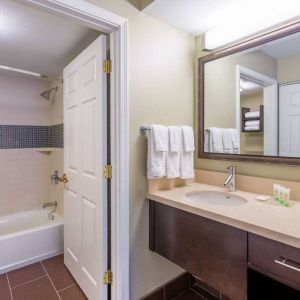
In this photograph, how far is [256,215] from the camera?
40.9 inches

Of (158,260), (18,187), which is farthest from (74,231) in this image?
(18,187)

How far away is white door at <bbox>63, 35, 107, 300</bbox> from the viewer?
4.77 ft

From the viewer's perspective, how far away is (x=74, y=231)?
1852mm

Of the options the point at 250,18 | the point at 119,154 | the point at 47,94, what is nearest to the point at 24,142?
the point at 47,94

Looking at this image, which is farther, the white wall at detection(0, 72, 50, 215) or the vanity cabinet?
the white wall at detection(0, 72, 50, 215)

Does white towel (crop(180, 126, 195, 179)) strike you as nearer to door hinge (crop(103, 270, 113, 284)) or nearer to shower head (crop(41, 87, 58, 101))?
door hinge (crop(103, 270, 113, 284))

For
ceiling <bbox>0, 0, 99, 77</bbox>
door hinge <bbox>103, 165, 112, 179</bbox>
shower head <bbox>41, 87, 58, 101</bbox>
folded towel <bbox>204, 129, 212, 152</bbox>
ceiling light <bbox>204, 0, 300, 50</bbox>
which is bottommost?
door hinge <bbox>103, 165, 112, 179</bbox>

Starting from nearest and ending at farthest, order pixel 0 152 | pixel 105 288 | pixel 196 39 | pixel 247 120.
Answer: pixel 105 288
pixel 247 120
pixel 196 39
pixel 0 152

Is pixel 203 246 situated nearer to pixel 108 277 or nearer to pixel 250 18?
pixel 108 277

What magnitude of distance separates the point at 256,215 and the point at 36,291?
1.83 m

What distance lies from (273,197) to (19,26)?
7.04ft

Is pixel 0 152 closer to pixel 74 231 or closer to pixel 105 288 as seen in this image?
pixel 74 231

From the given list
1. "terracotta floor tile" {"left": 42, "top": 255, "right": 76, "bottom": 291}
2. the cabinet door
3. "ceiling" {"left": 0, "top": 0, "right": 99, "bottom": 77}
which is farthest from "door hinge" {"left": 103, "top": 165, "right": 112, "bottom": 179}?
"terracotta floor tile" {"left": 42, "top": 255, "right": 76, "bottom": 291}

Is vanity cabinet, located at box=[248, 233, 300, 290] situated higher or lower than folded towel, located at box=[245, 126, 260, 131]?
lower
